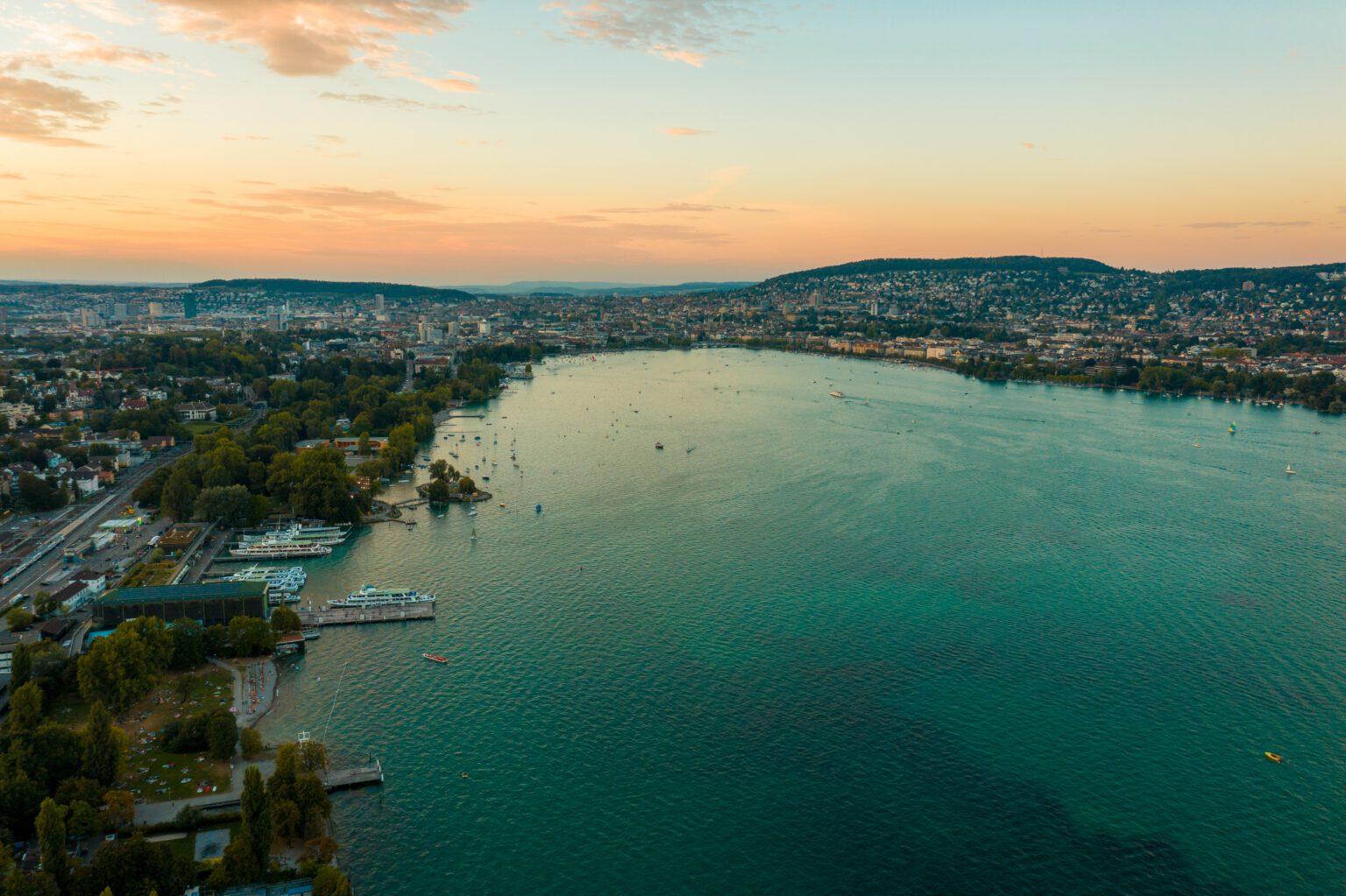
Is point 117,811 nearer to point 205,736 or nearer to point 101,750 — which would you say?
point 101,750

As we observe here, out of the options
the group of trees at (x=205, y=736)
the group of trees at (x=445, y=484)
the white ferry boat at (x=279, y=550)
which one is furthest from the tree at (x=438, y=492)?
the group of trees at (x=205, y=736)

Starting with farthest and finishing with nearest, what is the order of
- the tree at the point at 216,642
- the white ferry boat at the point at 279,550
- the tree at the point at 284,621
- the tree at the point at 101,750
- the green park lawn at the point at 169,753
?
the white ferry boat at the point at 279,550 < the tree at the point at 284,621 < the tree at the point at 216,642 < the green park lawn at the point at 169,753 < the tree at the point at 101,750

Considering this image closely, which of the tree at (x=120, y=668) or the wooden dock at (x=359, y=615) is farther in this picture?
the wooden dock at (x=359, y=615)

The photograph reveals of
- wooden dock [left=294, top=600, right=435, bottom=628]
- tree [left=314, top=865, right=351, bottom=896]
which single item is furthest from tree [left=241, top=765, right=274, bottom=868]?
wooden dock [left=294, top=600, right=435, bottom=628]

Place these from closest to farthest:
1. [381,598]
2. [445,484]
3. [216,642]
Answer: [216,642] < [381,598] < [445,484]

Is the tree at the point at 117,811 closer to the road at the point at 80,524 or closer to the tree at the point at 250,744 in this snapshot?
the tree at the point at 250,744

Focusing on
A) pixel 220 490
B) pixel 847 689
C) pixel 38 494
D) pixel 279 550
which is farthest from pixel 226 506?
pixel 847 689

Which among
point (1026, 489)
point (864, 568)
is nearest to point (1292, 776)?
point (864, 568)
